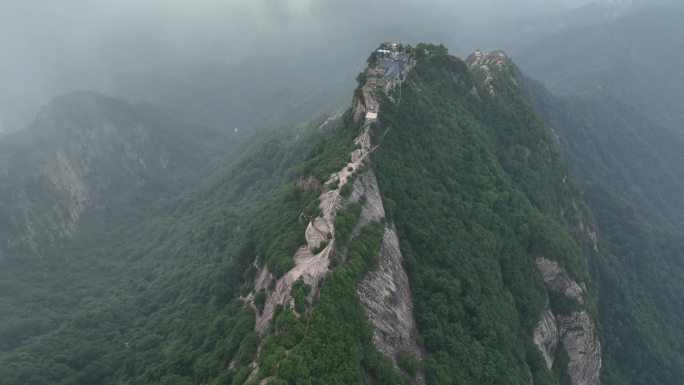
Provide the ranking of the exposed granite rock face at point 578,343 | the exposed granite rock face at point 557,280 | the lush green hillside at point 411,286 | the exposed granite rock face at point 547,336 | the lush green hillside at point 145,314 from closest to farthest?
the lush green hillside at point 411,286
the lush green hillside at point 145,314
the exposed granite rock face at point 547,336
the exposed granite rock face at point 578,343
the exposed granite rock face at point 557,280

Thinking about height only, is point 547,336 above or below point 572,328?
below

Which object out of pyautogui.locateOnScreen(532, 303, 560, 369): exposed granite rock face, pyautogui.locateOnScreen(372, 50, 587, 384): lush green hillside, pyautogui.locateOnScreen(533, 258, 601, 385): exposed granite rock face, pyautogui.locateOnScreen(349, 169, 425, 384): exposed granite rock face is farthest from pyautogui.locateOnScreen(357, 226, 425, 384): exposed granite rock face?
pyautogui.locateOnScreen(533, 258, 601, 385): exposed granite rock face

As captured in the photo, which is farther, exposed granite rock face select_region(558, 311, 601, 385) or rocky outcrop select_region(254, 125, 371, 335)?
exposed granite rock face select_region(558, 311, 601, 385)

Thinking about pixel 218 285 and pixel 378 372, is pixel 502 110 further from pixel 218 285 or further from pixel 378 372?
A: pixel 378 372

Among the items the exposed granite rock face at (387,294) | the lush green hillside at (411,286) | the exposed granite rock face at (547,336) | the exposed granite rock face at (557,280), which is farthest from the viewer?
the exposed granite rock face at (557,280)

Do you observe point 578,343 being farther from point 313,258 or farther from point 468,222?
point 313,258

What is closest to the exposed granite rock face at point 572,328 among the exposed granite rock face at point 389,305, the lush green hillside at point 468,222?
the lush green hillside at point 468,222

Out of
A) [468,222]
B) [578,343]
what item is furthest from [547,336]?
[468,222]

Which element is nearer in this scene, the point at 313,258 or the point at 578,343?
the point at 313,258

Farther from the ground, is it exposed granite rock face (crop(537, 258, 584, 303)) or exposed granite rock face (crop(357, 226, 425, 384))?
exposed granite rock face (crop(537, 258, 584, 303))

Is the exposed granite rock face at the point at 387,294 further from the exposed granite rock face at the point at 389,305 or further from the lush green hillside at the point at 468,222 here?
the lush green hillside at the point at 468,222

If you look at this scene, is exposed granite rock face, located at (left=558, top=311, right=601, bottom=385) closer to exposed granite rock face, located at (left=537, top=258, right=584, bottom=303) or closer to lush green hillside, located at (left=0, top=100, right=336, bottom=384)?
exposed granite rock face, located at (left=537, top=258, right=584, bottom=303)
